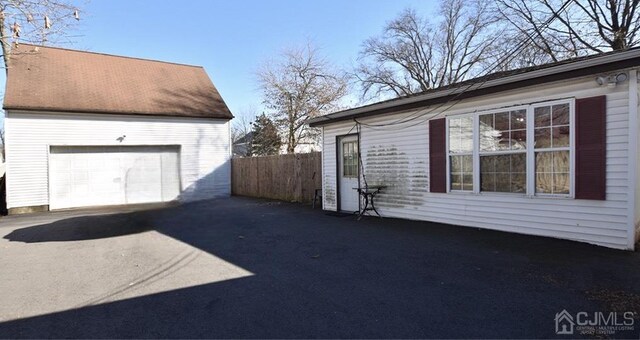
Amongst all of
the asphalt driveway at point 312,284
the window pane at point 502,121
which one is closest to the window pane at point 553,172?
the window pane at point 502,121

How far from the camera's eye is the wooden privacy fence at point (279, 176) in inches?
500

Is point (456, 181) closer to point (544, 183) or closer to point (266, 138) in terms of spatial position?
point (544, 183)

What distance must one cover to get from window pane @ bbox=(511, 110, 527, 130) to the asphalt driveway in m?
1.93

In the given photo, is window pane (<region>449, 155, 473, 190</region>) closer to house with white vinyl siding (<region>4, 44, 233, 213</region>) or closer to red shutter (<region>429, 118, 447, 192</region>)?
red shutter (<region>429, 118, 447, 192</region>)

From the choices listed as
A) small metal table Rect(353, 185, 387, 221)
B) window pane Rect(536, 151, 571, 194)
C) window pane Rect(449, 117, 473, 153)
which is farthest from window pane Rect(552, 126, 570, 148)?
small metal table Rect(353, 185, 387, 221)

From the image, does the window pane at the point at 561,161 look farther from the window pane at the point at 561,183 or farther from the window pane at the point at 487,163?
the window pane at the point at 487,163

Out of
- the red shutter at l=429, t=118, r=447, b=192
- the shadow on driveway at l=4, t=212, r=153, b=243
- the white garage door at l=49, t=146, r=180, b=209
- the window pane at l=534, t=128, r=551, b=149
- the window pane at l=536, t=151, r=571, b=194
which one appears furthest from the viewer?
the white garage door at l=49, t=146, r=180, b=209

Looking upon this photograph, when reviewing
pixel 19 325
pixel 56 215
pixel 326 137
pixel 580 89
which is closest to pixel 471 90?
pixel 580 89

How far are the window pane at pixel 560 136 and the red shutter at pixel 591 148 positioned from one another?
17 cm

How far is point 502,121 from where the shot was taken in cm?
656

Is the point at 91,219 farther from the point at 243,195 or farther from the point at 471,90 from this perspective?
the point at 471,90

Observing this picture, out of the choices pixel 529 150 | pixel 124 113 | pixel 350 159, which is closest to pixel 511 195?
pixel 529 150

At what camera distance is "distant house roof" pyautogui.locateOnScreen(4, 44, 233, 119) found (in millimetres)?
13703

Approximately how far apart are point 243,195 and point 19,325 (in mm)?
13661
